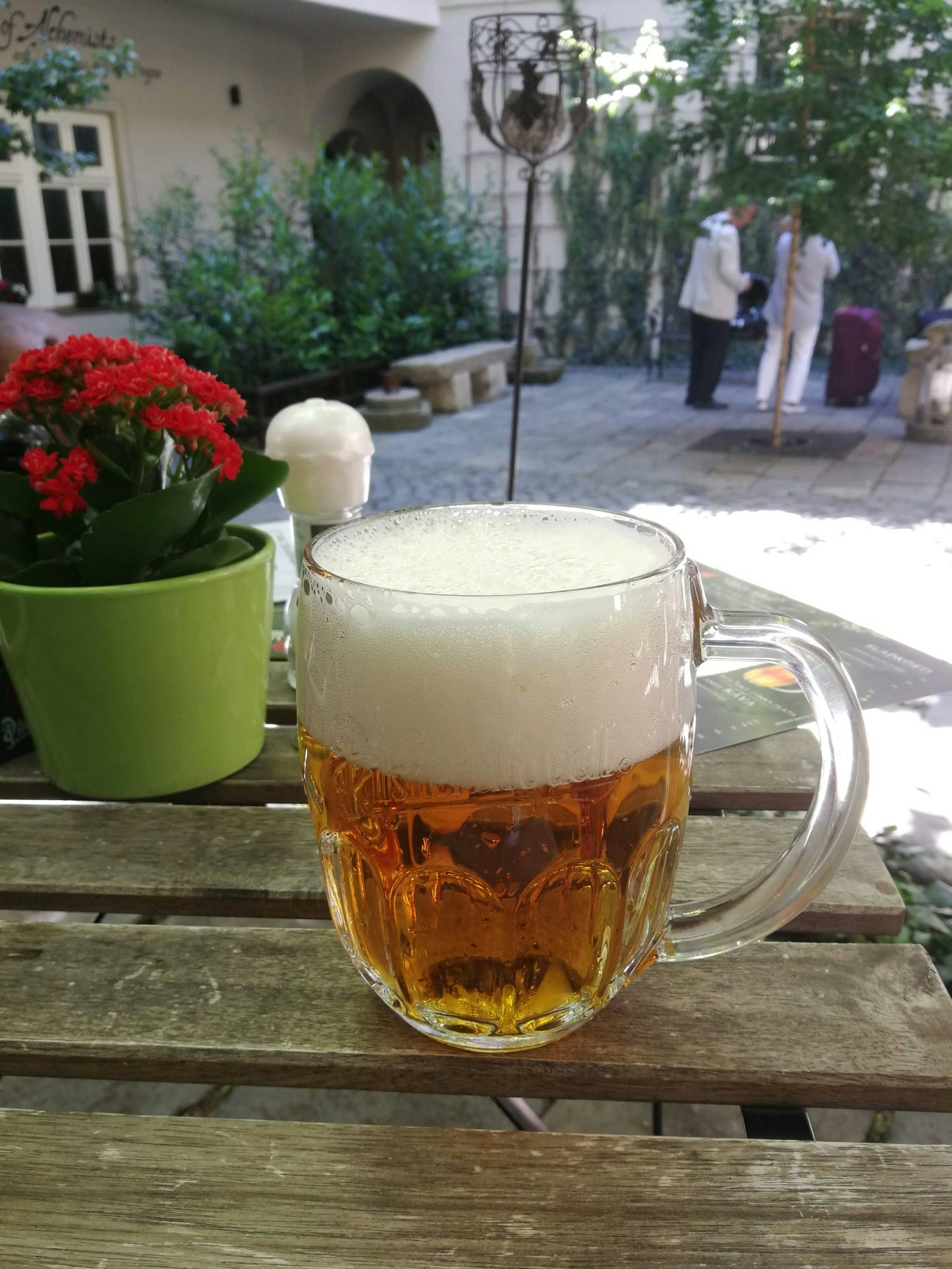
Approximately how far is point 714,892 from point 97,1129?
342 millimetres

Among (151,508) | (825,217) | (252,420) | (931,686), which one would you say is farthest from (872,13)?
(151,508)

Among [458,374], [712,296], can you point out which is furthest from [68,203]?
[712,296]

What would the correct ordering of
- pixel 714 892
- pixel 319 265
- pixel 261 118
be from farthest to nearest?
pixel 261 118
pixel 319 265
pixel 714 892

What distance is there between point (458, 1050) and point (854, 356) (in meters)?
7.30

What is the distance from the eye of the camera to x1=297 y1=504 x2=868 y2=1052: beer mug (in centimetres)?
40

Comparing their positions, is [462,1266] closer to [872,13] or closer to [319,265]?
[872,13]

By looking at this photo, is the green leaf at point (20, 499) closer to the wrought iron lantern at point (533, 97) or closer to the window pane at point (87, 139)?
the wrought iron lantern at point (533, 97)

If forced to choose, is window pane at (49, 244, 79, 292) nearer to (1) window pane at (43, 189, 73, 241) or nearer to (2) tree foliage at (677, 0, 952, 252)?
(1) window pane at (43, 189, 73, 241)

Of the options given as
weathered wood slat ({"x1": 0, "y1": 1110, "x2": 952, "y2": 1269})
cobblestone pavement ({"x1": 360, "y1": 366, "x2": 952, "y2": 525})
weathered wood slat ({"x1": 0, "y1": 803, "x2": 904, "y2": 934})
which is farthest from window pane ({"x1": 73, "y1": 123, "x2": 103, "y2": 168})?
weathered wood slat ({"x1": 0, "y1": 1110, "x2": 952, "y2": 1269})

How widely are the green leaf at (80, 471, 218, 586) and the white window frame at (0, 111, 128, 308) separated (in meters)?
6.42

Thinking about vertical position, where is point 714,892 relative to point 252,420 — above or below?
above

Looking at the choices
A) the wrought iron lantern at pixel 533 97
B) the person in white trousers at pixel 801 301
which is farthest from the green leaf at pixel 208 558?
the person in white trousers at pixel 801 301

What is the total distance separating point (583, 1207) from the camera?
40 cm

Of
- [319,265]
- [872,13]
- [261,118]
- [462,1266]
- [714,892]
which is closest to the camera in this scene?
[462,1266]
